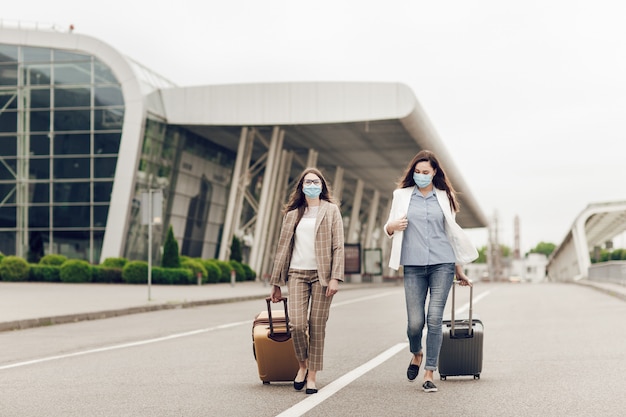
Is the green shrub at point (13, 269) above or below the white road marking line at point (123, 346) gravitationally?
above

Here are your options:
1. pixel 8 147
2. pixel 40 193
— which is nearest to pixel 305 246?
pixel 40 193

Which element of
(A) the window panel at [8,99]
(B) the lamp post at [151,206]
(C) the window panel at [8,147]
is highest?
(A) the window panel at [8,99]

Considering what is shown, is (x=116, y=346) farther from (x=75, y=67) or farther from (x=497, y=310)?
(x=75, y=67)

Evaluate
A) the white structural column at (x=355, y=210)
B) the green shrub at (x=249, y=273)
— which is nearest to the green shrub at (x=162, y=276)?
the green shrub at (x=249, y=273)

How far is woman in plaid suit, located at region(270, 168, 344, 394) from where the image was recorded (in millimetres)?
7348

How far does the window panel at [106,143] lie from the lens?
39750 millimetres

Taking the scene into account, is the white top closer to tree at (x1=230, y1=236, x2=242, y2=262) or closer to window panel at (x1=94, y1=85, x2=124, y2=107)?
window panel at (x1=94, y1=85, x2=124, y2=107)

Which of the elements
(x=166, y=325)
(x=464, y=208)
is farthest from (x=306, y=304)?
(x=464, y=208)

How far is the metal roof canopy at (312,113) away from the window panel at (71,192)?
4979 mm

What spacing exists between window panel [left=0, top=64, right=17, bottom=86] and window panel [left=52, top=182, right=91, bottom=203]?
189 inches

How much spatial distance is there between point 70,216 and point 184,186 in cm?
692

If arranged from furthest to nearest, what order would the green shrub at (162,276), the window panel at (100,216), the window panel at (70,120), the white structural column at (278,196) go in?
1. the white structural column at (278,196)
2. the window panel at (70,120)
3. the window panel at (100,216)
4. the green shrub at (162,276)

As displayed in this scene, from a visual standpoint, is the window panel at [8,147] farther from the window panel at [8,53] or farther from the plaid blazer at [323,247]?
the plaid blazer at [323,247]

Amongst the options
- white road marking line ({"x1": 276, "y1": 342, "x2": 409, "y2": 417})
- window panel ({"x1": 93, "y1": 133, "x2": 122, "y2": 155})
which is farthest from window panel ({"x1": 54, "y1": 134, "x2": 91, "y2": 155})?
white road marking line ({"x1": 276, "y1": 342, "x2": 409, "y2": 417})
